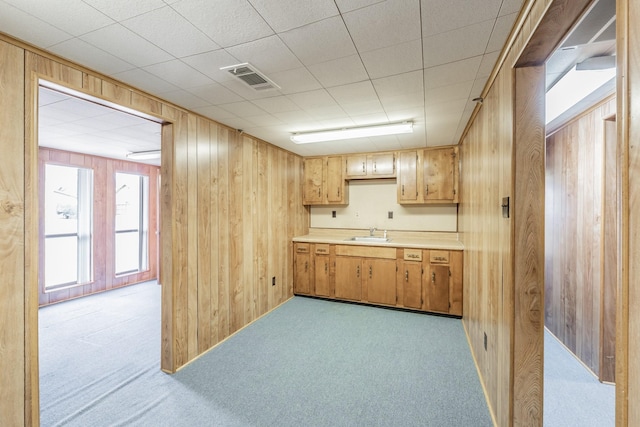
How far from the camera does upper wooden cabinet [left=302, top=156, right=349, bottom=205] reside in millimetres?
4703

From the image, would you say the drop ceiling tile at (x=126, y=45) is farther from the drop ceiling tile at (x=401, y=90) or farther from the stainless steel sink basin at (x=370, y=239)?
the stainless steel sink basin at (x=370, y=239)

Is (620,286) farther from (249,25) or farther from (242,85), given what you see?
(242,85)

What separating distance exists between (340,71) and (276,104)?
0.81 m

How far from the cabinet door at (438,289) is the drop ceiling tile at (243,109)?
9.73 feet

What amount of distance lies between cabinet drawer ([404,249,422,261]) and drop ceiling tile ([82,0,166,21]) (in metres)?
3.63

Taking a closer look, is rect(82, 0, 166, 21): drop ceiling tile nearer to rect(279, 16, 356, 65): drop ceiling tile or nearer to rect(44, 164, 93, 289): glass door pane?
rect(279, 16, 356, 65): drop ceiling tile

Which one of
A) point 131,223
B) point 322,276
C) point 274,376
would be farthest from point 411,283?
point 131,223

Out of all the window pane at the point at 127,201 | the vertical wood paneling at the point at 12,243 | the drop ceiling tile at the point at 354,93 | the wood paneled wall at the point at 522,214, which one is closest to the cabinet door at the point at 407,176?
the drop ceiling tile at the point at 354,93

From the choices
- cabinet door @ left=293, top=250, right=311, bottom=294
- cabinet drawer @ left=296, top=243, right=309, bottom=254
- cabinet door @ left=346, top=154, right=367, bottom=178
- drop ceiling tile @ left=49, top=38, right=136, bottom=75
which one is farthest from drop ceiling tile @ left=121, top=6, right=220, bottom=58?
cabinet door @ left=293, top=250, right=311, bottom=294

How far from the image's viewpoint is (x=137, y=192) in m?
5.69

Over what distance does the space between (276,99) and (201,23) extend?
1.01m

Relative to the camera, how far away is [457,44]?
1.61m

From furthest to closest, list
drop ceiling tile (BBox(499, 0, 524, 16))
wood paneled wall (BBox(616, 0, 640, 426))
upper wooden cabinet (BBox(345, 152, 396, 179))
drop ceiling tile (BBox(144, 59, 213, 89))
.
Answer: upper wooden cabinet (BBox(345, 152, 396, 179)), drop ceiling tile (BBox(144, 59, 213, 89)), drop ceiling tile (BBox(499, 0, 524, 16)), wood paneled wall (BBox(616, 0, 640, 426))

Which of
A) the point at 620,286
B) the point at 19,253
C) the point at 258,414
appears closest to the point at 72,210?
the point at 19,253
